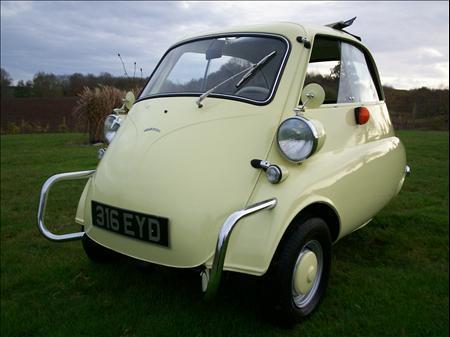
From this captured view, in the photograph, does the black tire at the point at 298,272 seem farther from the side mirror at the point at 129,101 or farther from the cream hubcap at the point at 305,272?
the side mirror at the point at 129,101

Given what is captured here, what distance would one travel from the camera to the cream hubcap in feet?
7.81

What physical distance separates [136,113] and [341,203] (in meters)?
1.61

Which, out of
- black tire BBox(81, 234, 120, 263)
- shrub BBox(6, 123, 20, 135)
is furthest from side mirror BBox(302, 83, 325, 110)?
shrub BBox(6, 123, 20, 135)

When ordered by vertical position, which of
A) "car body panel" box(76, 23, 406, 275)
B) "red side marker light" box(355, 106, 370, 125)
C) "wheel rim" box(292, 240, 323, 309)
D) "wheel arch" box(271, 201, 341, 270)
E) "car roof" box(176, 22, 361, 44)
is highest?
"car roof" box(176, 22, 361, 44)

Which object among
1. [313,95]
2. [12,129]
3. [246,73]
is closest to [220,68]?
[246,73]

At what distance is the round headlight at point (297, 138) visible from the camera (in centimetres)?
233

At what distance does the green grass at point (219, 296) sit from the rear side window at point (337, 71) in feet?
4.67

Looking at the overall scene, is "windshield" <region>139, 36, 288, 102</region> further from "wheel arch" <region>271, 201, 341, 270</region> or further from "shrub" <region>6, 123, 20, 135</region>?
"shrub" <region>6, 123, 20, 135</region>

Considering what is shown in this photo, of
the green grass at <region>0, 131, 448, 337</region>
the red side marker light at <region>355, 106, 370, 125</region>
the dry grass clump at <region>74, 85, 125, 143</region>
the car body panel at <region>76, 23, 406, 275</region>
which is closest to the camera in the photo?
the car body panel at <region>76, 23, 406, 275</region>

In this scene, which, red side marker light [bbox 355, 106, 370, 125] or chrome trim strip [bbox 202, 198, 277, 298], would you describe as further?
red side marker light [bbox 355, 106, 370, 125]

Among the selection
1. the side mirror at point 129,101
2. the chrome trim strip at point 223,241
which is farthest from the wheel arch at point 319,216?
the side mirror at point 129,101

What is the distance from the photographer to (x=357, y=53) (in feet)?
11.8

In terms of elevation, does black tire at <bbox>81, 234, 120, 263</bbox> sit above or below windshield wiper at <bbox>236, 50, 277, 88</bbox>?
below

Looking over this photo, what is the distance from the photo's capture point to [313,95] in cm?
254
